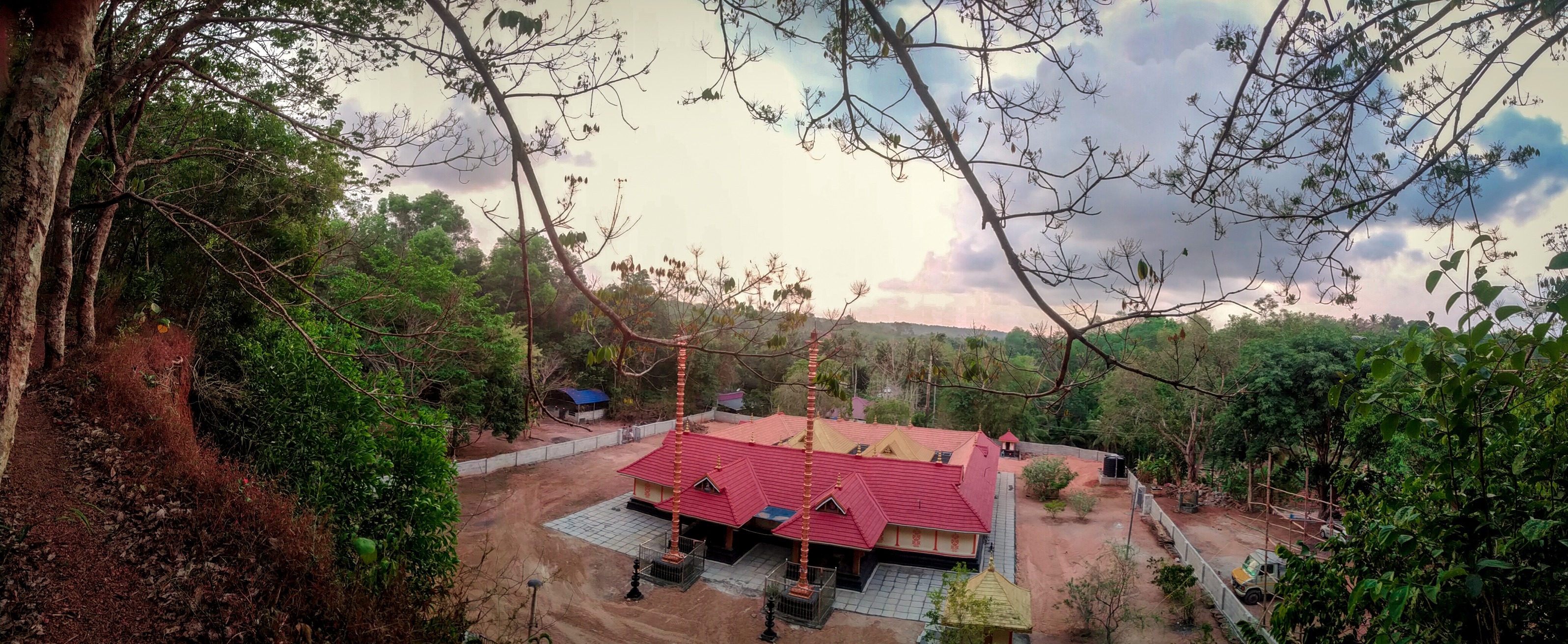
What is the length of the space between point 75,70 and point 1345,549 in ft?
17.3

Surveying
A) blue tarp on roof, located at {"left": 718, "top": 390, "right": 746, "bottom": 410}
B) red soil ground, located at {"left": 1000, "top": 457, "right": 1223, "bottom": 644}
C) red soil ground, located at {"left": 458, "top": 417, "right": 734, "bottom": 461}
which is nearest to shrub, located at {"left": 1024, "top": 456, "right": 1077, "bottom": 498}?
red soil ground, located at {"left": 1000, "top": 457, "right": 1223, "bottom": 644}

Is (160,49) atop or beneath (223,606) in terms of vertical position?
atop

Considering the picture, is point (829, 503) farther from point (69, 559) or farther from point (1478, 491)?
point (1478, 491)

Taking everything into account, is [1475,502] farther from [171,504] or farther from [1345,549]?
[171,504]

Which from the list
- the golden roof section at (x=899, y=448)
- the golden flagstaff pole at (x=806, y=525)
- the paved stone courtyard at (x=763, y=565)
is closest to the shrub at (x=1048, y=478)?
the paved stone courtyard at (x=763, y=565)

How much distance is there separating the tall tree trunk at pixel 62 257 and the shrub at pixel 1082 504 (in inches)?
662

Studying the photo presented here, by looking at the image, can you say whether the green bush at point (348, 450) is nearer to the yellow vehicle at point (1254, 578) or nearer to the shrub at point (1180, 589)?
the shrub at point (1180, 589)

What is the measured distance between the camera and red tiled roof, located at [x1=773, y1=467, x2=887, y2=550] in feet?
37.1

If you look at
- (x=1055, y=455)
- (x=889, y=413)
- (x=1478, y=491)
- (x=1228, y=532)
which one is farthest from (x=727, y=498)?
(x=1055, y=455)

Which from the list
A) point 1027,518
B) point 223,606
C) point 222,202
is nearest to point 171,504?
point 223,606

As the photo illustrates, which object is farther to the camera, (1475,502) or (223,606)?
(223,606)

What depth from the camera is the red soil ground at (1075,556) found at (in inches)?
384

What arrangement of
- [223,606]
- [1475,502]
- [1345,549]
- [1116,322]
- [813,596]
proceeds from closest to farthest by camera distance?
[1116,322], [1475,502], [1345,549], [223,606], [813,596]

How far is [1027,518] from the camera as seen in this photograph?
15969 mm
